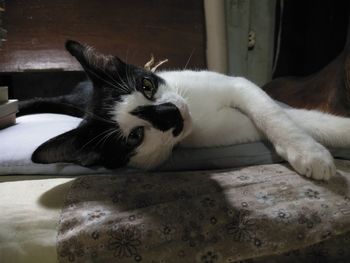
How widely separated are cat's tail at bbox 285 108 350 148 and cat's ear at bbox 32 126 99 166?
0.61 m

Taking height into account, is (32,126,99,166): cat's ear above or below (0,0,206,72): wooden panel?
below

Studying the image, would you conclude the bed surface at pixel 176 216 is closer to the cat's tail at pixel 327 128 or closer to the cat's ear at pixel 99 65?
the cat's tail at pixel 327 128

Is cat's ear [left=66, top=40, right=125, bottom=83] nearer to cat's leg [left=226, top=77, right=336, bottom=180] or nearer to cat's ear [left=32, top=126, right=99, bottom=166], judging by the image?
cat's ear [left=32, top=126, right=99, bottom=166]

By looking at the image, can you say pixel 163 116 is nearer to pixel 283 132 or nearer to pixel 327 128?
pixel 283 132

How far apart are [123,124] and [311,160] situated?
1.61 feet

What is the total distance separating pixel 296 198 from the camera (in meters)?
0.75

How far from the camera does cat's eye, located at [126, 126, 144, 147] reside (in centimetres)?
98

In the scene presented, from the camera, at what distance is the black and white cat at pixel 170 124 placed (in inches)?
35.9

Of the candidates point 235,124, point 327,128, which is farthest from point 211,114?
point 327,128

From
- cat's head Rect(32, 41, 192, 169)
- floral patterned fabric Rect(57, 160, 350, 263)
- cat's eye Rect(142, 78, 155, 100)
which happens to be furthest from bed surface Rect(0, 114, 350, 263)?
cat's eye Rect(142, 78, 155, 100)

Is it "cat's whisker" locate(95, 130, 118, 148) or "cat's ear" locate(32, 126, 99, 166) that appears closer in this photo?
"cat's ear" locate(32, 126, 99, 166)

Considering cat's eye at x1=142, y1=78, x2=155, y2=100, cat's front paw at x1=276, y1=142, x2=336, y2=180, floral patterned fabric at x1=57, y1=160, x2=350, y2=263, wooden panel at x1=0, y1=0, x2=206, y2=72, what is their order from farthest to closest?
wooden panel at x1=0, y1=0, x2=206, y2=72, cat's eye at x1=142, y1=78, x2=155, y2=100, cat's front paw at x1=276, y1=142, x2=336, y2=180, floral patterned fabric at x1=57, y1=160, x2=350, y2=263

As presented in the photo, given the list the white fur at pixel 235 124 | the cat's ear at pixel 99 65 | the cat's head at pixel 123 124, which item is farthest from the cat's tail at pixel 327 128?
the cat's ear at pixel 99 65

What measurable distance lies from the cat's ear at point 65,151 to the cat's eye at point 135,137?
0.10 metres
